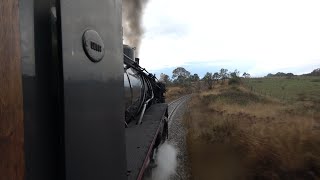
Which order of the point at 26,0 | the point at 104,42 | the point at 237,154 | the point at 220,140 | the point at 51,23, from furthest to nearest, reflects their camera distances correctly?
the point at 220,140, the point at 237,154, the point at 104,42, the point at 51,23, the point at 26,0

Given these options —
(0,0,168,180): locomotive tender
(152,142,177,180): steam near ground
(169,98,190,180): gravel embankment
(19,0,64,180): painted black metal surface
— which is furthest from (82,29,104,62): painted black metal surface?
(169,98,190,180): gravel embankment

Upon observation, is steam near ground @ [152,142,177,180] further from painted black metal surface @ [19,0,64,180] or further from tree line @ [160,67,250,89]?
tree line @ [160,67,250,89]

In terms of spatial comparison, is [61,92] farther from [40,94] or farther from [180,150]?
[180,150]

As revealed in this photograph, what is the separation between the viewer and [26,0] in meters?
1.08

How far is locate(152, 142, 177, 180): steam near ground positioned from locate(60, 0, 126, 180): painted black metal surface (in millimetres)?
6131

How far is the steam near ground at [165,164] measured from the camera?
7.98 meters

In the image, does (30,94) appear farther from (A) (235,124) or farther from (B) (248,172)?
(A) (235,124)

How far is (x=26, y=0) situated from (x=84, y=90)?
1.39ft

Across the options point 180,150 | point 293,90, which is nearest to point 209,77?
point 293,90

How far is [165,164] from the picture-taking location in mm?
8969

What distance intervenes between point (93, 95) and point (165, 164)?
7.75 m

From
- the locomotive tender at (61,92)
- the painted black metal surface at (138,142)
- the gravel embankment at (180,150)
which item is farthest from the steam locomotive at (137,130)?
the gravel embankment at (180,150)

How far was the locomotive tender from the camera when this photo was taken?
0.98 meters

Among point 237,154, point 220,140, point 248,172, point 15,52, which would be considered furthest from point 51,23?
point 220,140
